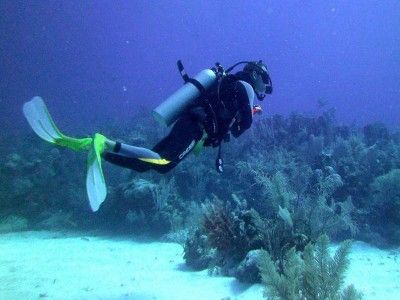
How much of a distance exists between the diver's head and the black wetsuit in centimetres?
45

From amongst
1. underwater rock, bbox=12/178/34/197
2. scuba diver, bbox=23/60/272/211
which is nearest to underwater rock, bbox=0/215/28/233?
underwater rock, bbox=12/178/34/197

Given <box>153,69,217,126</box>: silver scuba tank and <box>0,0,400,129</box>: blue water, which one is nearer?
<box>153,69,217,126</box>: silver scuba tank

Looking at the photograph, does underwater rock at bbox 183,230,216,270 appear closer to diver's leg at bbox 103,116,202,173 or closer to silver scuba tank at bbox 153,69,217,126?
diver's leg at bbox 103,116,202,173

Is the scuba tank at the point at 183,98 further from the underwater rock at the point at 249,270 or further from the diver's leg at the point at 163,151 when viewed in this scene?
the underwater rock at the point at 249,270

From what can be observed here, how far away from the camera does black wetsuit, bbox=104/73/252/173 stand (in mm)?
5504

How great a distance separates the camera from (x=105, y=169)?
1345 cm

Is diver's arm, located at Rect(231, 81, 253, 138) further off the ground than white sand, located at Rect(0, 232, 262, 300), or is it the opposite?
diver's arm, located at Rect(231, 81, 253, 138)

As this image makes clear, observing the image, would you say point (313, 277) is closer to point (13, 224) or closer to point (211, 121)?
point (211, 121)

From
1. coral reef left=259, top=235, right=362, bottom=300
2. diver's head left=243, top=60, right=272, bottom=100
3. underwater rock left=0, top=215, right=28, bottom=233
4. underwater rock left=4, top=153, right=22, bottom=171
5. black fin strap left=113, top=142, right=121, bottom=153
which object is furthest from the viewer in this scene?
underwater rock left=4, top=153, right=22, bottom=171

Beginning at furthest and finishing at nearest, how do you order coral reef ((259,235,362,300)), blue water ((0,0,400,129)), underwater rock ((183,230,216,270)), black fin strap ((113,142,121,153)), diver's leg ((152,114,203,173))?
1. blue water ((0,0,400,129))
2. underwater rock ((183,230,216,270))
3. diver's leg ((152,114,203,173))
4. black fin strap ((113,142,121,153))
5. coral reef ((259,235,362,300))

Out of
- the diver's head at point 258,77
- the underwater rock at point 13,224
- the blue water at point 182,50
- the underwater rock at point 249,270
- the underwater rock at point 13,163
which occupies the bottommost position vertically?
the underwater rock at point 249,270

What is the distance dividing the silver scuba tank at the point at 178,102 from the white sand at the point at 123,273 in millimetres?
2843

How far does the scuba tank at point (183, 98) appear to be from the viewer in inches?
219

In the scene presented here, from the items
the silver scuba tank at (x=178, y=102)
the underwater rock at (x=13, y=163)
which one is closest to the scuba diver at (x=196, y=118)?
the silver scuba tank at (x=178, y=102)
